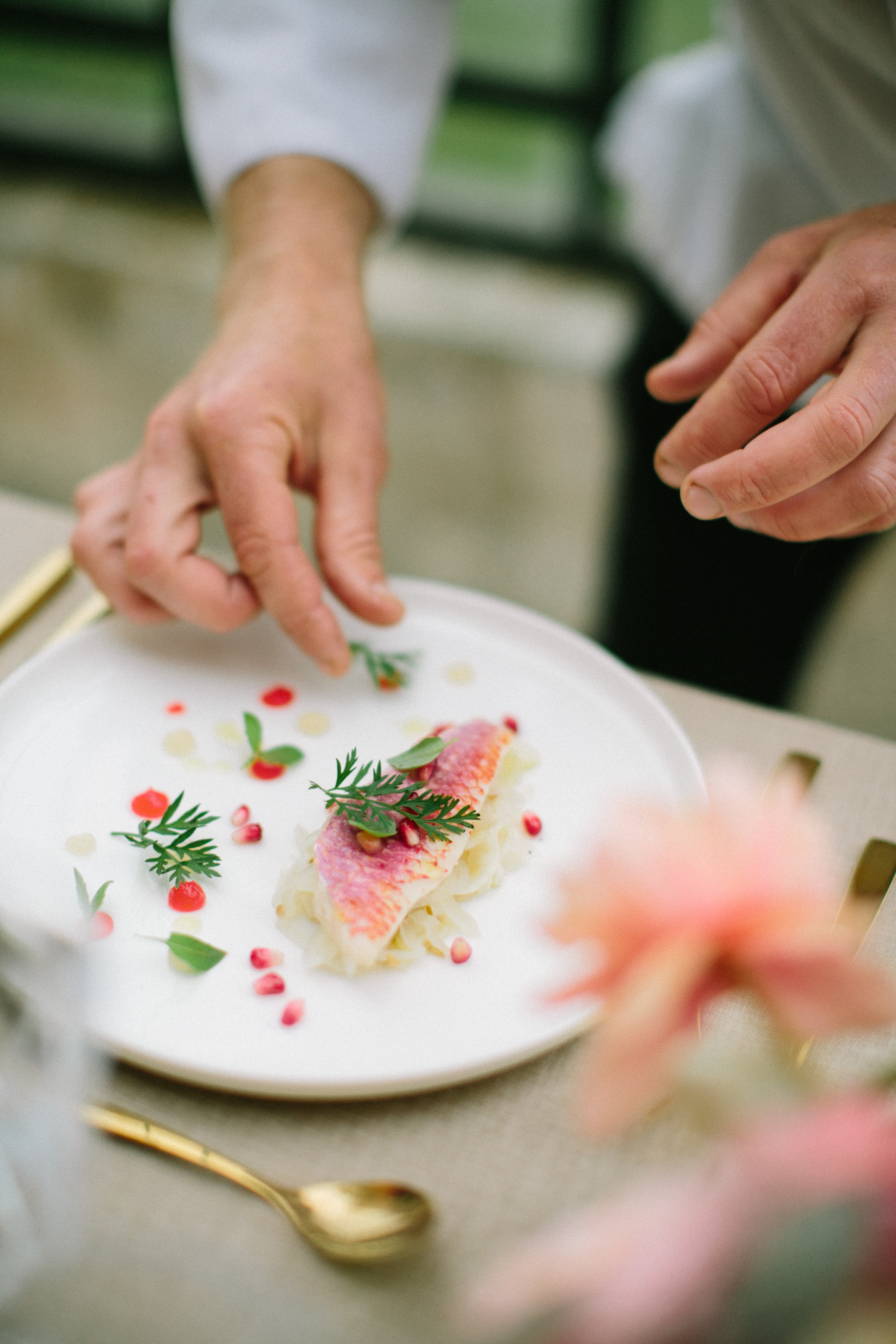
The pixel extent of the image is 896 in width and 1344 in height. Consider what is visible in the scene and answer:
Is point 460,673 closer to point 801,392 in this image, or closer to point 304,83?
point 801,392

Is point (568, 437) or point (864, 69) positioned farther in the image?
point (568, 437)

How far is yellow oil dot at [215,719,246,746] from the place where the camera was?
0.97 metres

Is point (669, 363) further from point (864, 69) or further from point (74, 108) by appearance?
point (74, 108)

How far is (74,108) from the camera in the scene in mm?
4473

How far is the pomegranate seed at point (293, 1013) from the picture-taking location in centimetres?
70

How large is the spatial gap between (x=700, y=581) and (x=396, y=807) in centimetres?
91

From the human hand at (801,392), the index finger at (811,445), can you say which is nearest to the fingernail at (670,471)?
the human hand at (801,392)

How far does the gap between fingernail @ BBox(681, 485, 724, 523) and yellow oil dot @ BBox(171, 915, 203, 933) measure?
Result: 51 centimetres

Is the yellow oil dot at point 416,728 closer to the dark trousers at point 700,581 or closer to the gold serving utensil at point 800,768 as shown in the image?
the gold serving utensil at point 800,768

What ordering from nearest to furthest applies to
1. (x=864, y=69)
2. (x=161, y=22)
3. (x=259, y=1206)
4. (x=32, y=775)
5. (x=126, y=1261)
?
(x=126, y=1261), (x=259, y=1206), (x=32, y=775), (x=864, y=69), (x=161, y=22)

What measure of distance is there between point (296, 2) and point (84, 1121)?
145cm

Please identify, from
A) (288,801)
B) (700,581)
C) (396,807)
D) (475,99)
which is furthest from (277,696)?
(475,99)

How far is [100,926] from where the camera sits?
2.50ft

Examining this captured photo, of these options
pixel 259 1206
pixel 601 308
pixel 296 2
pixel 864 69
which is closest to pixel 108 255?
pixel 601 308
